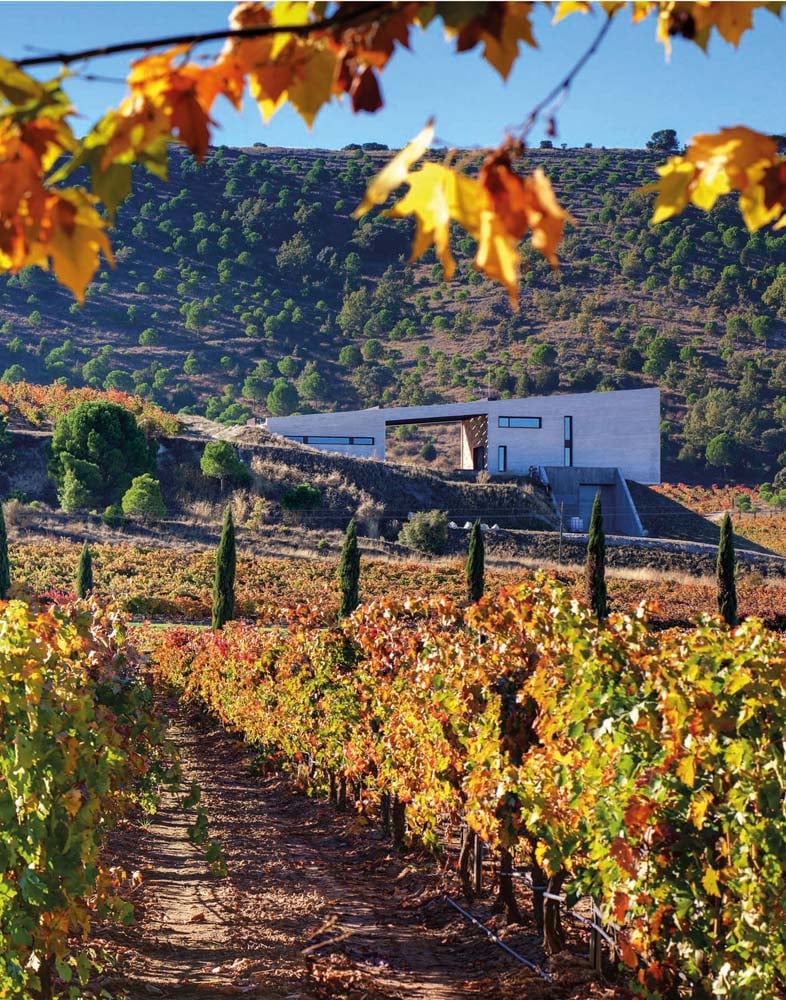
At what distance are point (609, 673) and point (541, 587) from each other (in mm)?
1083

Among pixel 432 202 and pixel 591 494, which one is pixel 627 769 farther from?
pixel 591 494

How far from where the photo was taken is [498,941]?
226 inches

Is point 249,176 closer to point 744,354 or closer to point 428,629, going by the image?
point 744,354

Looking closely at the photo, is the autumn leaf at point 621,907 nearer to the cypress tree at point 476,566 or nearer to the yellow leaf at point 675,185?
the yellow leaf at point 675,185

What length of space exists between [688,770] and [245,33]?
2896 millimetres

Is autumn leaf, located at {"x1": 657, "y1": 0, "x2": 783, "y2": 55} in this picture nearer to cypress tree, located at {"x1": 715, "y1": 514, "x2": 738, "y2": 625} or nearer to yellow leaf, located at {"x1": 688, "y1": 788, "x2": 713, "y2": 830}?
yellow leaf, located at {"x1": 688, "y1": 788, "x2": 713, "y2": 830}

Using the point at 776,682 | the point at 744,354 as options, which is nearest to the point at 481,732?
the point at 776,682

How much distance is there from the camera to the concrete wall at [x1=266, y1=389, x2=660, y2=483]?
47938 mm

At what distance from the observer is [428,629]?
709 centimetres

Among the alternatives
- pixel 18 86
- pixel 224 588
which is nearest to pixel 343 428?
pixel 224 588

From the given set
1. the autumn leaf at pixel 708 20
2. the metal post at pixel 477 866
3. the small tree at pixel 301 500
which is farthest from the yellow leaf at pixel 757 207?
the small tree at pixel 301 500

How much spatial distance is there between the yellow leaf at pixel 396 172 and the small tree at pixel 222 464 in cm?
4176

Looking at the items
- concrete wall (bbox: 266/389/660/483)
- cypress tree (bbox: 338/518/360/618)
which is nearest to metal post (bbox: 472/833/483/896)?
cypress tree (bbox: 338/518/360/618)

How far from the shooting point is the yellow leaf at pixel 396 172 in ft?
4.36
